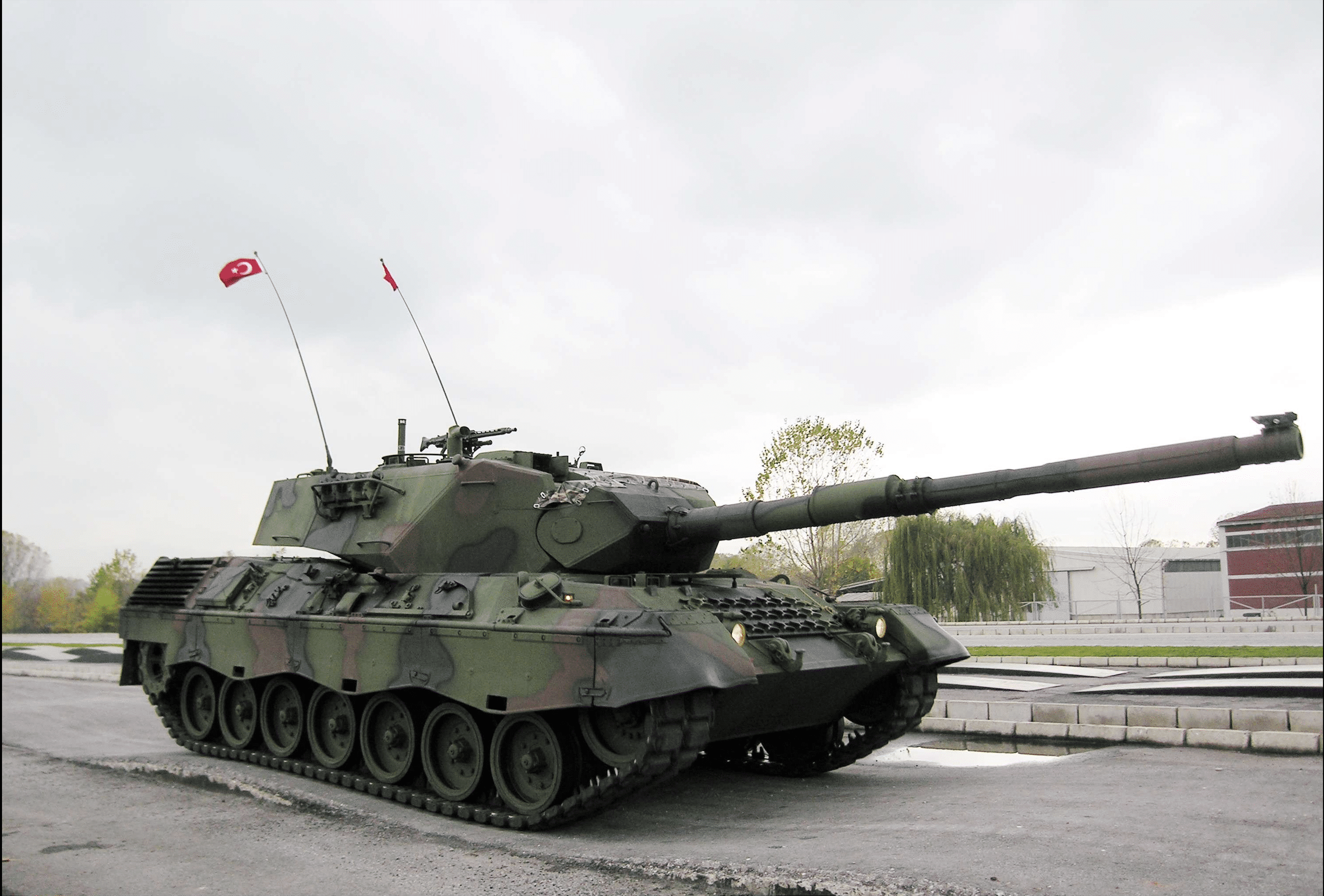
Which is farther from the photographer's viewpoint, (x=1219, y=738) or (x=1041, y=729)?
(x=1041, y=729)

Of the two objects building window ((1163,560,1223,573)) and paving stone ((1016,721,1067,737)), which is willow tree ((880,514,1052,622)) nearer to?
building window ((1163,560,1223,573))

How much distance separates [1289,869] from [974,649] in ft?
61.8

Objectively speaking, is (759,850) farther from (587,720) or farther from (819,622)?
(819,622)

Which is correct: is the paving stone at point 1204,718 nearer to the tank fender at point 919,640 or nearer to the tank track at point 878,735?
the tank fender at point 919,640

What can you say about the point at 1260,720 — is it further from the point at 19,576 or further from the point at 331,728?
the point at 19,576

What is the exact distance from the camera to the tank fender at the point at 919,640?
11.1 meters

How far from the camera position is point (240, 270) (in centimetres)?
1492

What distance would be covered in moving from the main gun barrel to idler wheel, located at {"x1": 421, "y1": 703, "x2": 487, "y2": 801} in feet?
9.37

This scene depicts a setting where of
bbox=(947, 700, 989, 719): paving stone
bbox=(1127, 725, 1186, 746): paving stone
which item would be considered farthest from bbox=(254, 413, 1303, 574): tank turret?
bbox=(1127, 725, 1186, 746): paving stone

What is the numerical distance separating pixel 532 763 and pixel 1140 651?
51.4 feet

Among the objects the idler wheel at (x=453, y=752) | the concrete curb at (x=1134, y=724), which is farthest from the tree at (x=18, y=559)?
the concrete curb at (x=1134, y=724)

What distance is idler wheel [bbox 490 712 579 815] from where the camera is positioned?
9258mm

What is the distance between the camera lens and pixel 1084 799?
8.62 meters

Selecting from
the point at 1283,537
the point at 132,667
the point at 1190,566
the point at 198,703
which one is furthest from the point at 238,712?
the point at 1190,566
